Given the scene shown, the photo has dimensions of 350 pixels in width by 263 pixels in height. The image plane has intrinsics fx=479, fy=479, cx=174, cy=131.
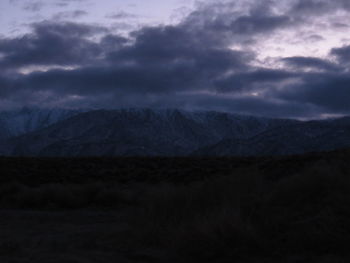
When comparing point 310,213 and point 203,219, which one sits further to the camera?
point 310,213

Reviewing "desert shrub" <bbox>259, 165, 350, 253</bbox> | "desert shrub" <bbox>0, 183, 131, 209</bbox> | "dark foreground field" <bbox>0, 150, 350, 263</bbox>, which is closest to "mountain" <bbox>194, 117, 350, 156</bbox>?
"desert shrub" <bbox>0, 183, 131, 209</bbox>

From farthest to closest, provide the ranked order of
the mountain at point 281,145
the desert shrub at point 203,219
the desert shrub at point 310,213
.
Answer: the mountain at point 281,145 < the desert shrub at point 203,219 < the desert shrub at point 310,213

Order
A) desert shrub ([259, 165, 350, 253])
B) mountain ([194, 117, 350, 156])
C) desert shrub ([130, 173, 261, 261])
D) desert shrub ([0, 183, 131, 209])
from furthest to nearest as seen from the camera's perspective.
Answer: mountain ([194, 117, 350, 156]) → desert shrub ([0, 183, 131, 209]) → desert shrub ([130, 173, 261, 261]) → desert shrub ([259, 165, 350, 253])

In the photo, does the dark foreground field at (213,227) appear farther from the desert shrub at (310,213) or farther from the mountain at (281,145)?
the mountain at (281,145)

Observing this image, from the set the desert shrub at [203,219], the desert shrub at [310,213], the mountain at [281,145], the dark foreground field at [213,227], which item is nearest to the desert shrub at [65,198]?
the dark foreground field at [213,227]

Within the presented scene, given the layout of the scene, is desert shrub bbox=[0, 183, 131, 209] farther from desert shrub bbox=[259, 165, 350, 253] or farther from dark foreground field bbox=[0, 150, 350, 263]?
desert shrub bbox=[259, 165, 350, 253]

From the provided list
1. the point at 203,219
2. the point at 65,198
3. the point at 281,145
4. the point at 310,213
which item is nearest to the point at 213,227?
the point at 203,219

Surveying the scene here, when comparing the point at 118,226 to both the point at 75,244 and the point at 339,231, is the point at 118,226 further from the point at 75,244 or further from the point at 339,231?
the point at 339,231

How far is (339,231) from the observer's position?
382 inches

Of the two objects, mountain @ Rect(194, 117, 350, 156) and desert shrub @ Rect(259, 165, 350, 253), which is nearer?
desert shrub @ Rect(259, 165, 350, 253)

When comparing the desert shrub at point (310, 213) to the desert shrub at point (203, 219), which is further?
the desert shrub at point (203, 219)

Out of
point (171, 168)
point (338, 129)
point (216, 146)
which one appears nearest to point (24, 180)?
point (171, 168)

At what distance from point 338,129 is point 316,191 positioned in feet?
651

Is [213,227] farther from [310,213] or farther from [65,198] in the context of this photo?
[65,198]
